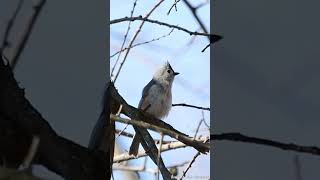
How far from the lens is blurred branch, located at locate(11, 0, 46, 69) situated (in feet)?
3.38

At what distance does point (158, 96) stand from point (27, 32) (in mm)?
312

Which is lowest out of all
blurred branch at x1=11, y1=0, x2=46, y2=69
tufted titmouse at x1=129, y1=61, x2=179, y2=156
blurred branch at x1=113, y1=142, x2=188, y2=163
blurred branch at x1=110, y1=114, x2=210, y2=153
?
blurred branch at x1=113, y1=142, x2=188, y2=163

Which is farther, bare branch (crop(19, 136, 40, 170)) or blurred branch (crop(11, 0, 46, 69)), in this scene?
blurred branch (crop(11, 0, 46, 69))

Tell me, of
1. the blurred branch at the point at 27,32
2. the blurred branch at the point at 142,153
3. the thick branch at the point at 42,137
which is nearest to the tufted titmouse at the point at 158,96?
the blurred branch at the point at 142,153

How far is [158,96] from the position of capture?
1236 mm
